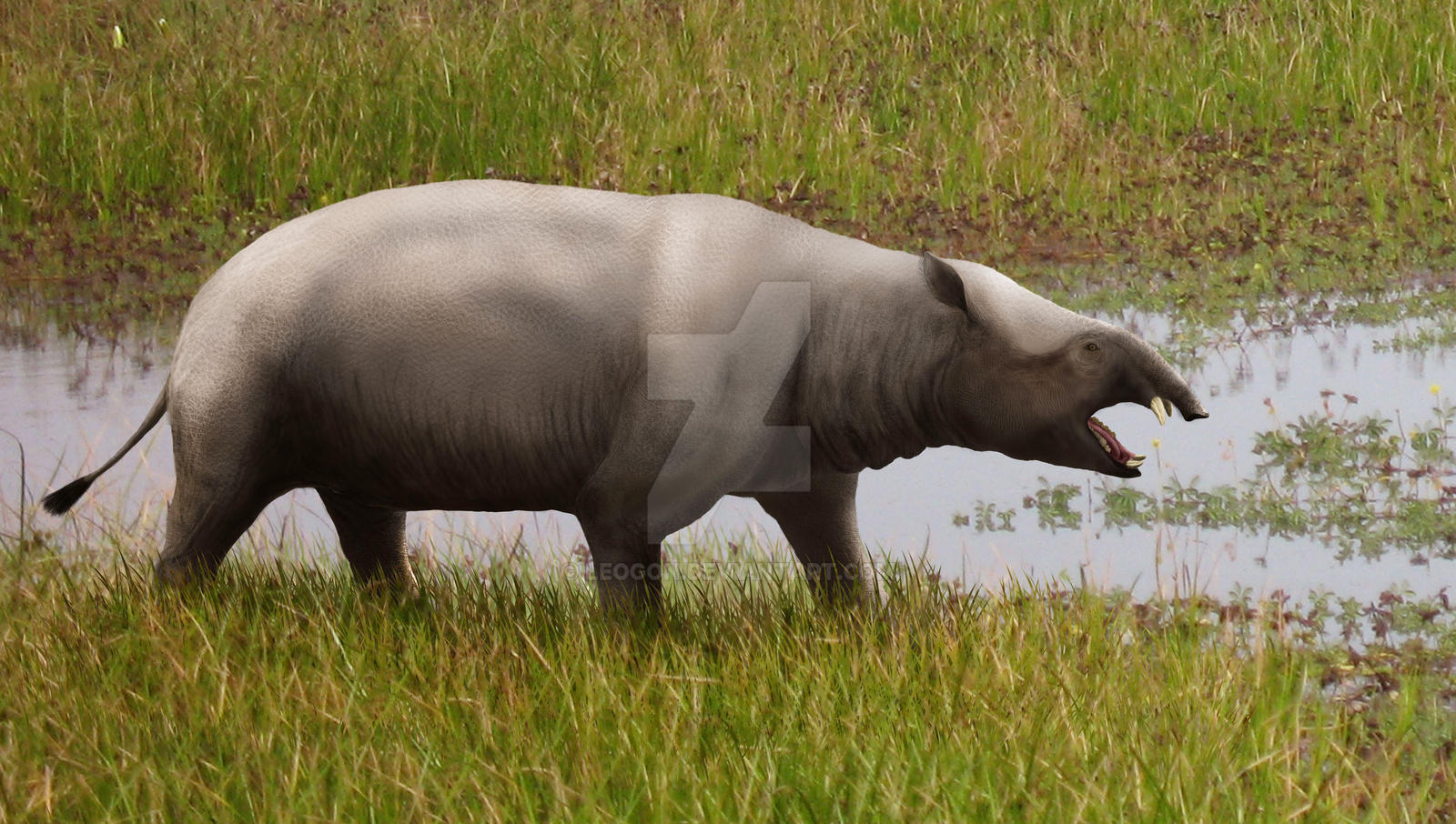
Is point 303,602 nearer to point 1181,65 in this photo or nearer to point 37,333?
point 37,333

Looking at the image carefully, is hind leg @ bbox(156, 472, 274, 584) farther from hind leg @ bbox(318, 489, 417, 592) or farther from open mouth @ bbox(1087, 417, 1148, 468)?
open mouth @ bbox(1087, 417, 1148, 468)

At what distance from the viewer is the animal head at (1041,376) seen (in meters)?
4.75

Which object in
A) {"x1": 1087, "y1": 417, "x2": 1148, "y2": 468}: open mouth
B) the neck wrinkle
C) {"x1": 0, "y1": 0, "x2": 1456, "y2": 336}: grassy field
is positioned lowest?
{"x1": 1087, "y1": 417, "x2": 1148, "y2": 468}: open mouth

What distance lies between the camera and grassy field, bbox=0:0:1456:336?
31.1 ft

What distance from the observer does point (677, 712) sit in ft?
14.4

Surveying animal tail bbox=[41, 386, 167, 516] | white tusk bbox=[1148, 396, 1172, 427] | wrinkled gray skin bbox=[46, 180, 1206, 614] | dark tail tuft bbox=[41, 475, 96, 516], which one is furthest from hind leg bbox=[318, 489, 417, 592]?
white tusk bbox=[1148, 396, 1172, 427]

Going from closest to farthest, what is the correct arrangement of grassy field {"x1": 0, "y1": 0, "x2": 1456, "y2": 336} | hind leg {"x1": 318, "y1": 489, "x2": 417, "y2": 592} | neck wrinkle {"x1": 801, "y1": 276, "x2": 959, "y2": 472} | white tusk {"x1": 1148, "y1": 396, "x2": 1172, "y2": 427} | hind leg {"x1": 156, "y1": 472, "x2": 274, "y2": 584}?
white tusk {"x1": 1148, "y1": 396, "x2": 1172, "y2": 427}, neck wrinkle {"x1": 801, "y1": 276, "x2": 959, "y2": 472}, hind leg {"x1": 156, "y1": 472, "x2": 274, "y2": 584}, hind leg {"x1": 318, "y1": 489, "x2": 417, "y2": 592}, grassy field {"x1": 0, "y1": 0, "x2": 1456, "y2": 336}

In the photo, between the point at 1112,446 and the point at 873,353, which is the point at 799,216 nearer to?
the point at 873,353

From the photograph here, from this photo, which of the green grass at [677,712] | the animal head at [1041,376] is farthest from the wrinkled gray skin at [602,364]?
the green grass at [677,712]

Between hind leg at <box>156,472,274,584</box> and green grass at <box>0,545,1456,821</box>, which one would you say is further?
hind leg at <box>156,472,274,584</box>

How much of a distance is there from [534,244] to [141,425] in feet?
4.42

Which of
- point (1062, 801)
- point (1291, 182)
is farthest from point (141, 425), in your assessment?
point (1291, 182)

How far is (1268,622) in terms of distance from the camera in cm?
537

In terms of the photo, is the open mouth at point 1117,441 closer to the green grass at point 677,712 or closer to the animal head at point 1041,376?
the animal head at point 1041,376
